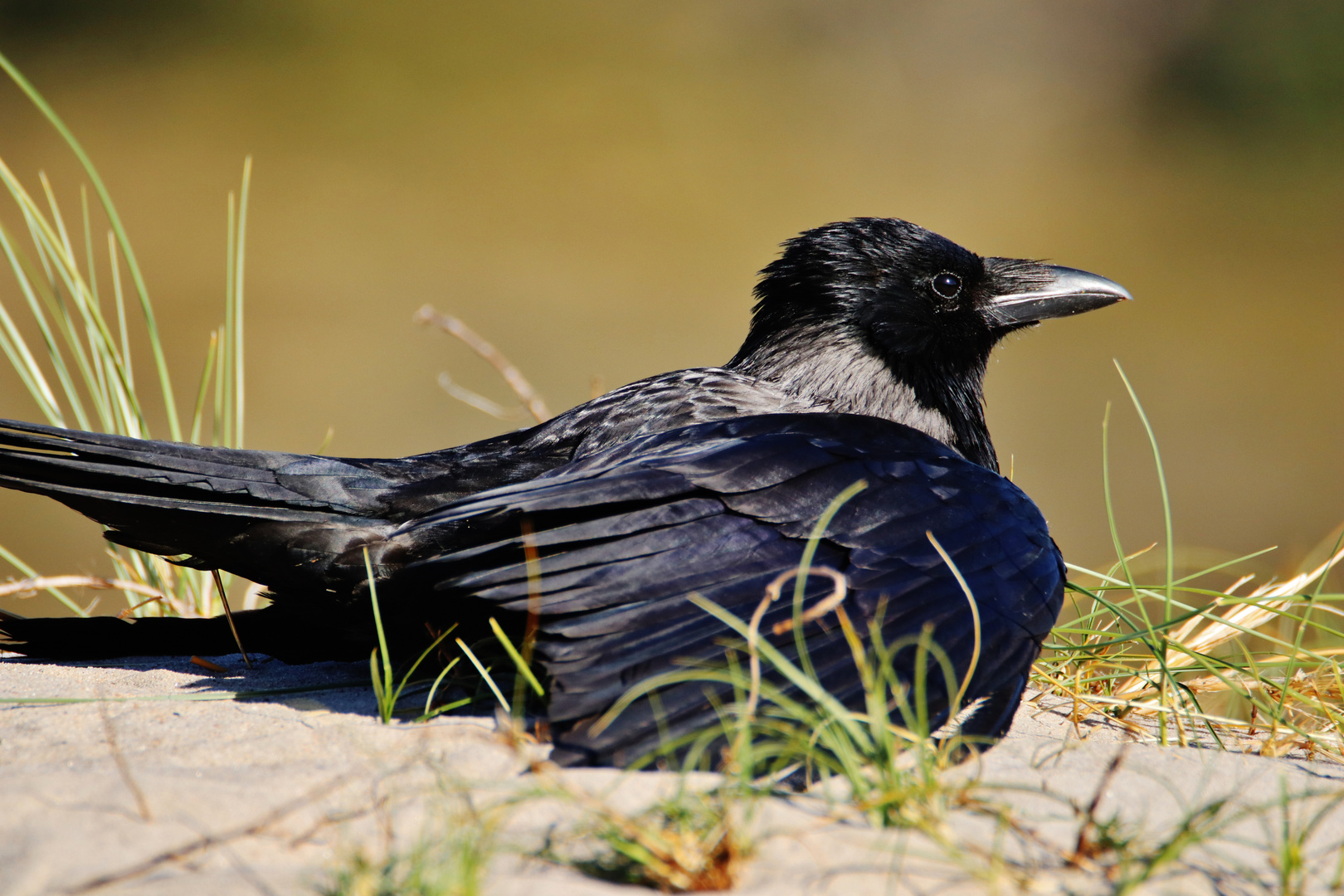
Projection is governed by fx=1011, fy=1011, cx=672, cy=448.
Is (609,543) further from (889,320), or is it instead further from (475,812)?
A: (889,320)

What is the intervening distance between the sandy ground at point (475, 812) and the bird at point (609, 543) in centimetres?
20

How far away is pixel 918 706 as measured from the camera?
70.1 inches

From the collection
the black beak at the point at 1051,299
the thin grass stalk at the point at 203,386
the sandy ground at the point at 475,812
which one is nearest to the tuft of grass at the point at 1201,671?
the sandy ground at the point at 475,812

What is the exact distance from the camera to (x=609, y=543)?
2236 millimetres

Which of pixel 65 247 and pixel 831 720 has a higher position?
pixel 65 247

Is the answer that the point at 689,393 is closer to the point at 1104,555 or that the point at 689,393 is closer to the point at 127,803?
the point at 127,803

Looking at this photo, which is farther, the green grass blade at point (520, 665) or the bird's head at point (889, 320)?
the bird's head at point (889, 320)

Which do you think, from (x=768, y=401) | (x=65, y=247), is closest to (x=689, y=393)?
(x=768, y=401)

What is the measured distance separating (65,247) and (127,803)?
2839mm

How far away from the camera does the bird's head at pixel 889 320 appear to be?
3719 millimetres

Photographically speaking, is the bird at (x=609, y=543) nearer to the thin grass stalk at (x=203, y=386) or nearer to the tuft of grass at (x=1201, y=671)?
the tuft of grass at (x=1201, y=671)

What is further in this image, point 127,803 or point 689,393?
point 689,393

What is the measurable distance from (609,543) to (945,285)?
2.09 meters

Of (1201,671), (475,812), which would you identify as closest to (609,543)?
(475,812)
